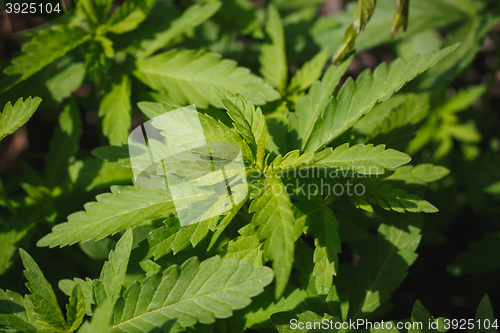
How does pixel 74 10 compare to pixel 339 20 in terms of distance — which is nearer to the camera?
pixel 74 10

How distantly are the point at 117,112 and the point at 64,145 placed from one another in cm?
50

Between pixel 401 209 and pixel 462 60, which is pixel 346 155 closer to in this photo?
pixel 401 209

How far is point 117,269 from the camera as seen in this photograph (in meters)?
1.50

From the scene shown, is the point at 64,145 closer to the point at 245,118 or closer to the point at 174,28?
the point at 174,28

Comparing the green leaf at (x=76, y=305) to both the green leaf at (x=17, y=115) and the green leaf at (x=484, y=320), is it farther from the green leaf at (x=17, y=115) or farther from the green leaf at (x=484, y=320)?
the green leaf at (x=484, y=320)

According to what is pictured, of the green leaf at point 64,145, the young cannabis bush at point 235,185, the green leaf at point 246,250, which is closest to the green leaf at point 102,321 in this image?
the young cannabis bush at point 235,185

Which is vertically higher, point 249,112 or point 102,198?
point 249,112

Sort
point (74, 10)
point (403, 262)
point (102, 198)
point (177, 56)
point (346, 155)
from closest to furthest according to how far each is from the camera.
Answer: point (346, 155) → point (102, 198) → point (403, 262) → point (177, 56) → point (74, 10)

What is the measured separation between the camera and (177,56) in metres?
2.19

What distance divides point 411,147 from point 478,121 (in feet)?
3.17

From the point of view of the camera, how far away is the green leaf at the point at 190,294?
1.37 m

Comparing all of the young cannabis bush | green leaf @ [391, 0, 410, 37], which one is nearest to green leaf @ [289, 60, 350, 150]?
the young cannabis bush

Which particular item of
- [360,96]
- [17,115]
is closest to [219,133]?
[360,96]

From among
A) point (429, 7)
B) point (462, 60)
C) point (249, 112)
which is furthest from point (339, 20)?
point (249, 112)
